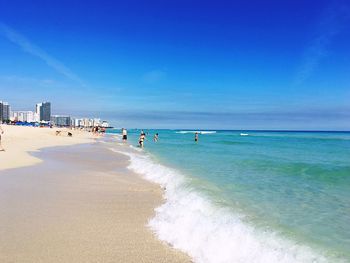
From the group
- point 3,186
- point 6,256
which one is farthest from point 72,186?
point 6,256

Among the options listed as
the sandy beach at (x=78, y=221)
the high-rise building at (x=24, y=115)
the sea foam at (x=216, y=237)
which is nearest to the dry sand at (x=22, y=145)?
the sandy beach at (x=78, y=221)

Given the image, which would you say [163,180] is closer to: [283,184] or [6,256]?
[283,184]

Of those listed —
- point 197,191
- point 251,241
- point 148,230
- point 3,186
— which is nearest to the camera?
point 251,241

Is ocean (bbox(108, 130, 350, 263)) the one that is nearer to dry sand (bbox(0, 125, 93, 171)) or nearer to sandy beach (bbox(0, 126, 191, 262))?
sandy beach (bbox(0, 126, 191, 262))

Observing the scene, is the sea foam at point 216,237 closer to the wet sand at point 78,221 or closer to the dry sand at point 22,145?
the wet sand at point 78,221

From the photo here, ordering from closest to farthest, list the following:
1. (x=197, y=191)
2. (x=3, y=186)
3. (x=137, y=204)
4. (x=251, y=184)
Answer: (x=137, y=204) < (x=197, y=191) < (x=3, y=186) < (x=251, y=184)

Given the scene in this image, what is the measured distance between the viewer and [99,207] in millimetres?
8586

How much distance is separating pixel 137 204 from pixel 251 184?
15.6 ft

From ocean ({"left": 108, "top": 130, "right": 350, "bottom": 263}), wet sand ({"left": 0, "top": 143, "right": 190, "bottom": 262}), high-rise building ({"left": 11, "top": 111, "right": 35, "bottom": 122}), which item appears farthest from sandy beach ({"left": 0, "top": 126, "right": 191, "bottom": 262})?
high-rise building ({"left": 11, "top": 111, "right": 35, "bottom": 122})

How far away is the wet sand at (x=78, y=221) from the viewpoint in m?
5.41

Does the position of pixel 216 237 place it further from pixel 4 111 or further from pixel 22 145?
pixel 4 111

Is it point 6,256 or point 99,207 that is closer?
point 6,256

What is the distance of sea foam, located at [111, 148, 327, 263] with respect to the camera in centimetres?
518

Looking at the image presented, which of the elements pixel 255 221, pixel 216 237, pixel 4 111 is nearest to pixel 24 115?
pixel 4 111
